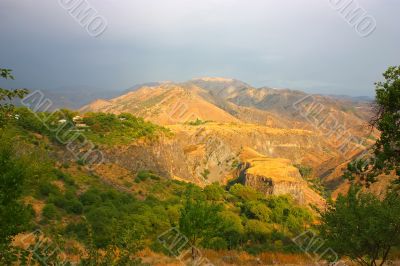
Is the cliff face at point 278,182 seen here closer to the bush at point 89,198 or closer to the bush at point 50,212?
the bush at point 89,198

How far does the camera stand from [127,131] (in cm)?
6319

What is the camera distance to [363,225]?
12875 millimetres

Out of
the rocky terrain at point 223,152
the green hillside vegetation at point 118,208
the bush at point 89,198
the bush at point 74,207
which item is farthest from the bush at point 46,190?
the rocky terrain at point 223,152

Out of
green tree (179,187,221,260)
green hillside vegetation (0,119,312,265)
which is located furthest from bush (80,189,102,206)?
green tree (179,187,221,260)

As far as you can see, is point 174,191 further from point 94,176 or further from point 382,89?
point 382,89

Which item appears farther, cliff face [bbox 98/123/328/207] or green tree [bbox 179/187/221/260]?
cliff face [bbox 98/123/328/207]

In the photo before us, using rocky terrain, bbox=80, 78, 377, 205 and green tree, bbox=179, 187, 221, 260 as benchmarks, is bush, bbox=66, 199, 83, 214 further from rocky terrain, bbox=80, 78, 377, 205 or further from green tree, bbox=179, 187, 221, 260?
rocky terrain, bbox=80, 78, 377, 205

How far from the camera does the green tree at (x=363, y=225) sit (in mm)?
12188

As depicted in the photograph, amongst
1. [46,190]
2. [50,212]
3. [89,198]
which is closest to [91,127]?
[89,198]

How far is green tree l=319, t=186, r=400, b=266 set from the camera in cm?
1219

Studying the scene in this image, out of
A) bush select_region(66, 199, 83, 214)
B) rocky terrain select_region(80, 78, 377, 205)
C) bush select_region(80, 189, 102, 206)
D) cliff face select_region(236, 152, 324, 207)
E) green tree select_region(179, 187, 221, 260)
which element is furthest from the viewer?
cliff face select_region(236, 152, 324, 207)

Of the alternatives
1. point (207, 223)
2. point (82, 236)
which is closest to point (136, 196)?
point (82, 236)

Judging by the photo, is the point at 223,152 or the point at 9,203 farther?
the point at 223,152

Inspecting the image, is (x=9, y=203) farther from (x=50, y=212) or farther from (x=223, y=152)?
(x=223, y=152)
